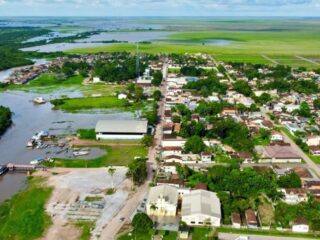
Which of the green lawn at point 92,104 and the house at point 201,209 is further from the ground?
the house at point 201,209

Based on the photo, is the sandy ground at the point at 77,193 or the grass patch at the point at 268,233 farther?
the sandy ground at the point at 77,193

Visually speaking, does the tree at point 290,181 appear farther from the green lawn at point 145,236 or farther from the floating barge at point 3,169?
the floating barge at point 3,169

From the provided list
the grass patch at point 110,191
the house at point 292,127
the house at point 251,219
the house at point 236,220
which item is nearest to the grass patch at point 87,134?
the grass patch at point 110,191

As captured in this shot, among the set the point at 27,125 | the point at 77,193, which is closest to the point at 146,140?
the point at 77,193

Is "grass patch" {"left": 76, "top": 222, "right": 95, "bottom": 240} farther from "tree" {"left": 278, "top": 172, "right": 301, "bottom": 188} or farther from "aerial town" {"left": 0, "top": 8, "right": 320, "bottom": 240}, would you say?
"tree" {"left": 278, "top": 172, "right": 301, "bottom": 188}

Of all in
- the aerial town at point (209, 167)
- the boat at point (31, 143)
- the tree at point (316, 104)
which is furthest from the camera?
the tree at point (316, 104)

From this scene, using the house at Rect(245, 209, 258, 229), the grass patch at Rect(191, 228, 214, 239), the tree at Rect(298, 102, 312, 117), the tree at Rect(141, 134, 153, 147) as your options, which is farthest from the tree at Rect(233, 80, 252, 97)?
the grass patch at Rect(191, 228, 214, 239)

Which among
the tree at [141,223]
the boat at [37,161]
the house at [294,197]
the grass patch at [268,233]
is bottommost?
the boat at [37,161]

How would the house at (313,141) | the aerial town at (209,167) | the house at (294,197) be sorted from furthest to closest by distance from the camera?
the house at (313,141) → the house at (294,197) → the aerial town at (209,167)

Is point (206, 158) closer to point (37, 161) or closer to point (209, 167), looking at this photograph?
point (209, 167)
